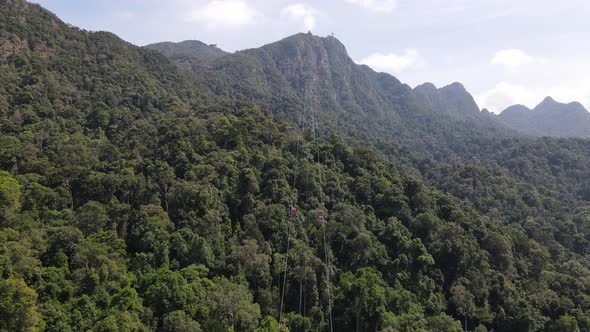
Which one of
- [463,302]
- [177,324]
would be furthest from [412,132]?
[177,324]

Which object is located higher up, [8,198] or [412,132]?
[412,132]

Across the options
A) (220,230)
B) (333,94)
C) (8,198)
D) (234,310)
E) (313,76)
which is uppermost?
(313,76)

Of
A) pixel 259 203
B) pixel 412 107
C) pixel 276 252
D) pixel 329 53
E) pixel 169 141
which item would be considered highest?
pixel 329 53

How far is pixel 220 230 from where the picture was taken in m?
34.1

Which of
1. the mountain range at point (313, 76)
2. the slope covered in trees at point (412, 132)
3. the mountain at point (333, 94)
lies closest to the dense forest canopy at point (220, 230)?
the slope covered in trees at point (412, 132)

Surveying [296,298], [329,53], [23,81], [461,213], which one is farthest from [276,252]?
[329,53]

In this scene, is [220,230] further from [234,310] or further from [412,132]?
[412,132]

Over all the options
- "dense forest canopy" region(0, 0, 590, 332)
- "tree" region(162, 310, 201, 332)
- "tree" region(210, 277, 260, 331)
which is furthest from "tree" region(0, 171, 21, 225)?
"tree" region(210, 277, 260, 331)

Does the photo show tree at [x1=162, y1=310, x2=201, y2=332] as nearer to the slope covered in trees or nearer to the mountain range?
the slope covered in trees

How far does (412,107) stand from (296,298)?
460ft

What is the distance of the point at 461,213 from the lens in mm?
44531

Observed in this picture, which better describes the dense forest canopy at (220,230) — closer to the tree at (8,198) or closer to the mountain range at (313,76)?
the tree at (8,198)

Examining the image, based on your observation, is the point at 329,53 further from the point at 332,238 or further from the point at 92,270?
the point at 92,270

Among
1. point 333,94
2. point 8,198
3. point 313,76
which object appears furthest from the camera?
point 313,76
